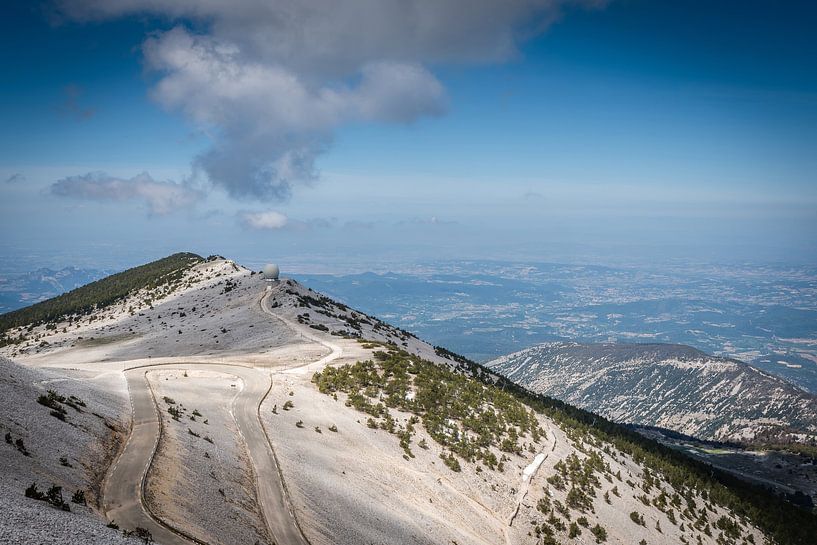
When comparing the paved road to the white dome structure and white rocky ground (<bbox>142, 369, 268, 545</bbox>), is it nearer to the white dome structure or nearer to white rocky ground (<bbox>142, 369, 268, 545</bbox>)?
white rocky ground (<bbox>142, 369, 268, 545</bbox>)

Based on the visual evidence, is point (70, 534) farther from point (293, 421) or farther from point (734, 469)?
point (734, 469)

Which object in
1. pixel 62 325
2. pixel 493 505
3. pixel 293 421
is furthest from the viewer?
pixel 62 325

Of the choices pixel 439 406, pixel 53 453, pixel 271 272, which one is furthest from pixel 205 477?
pixel 271 272

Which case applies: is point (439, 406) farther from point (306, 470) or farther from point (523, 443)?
point (306, 470)

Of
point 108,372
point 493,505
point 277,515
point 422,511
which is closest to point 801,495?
point 493,505

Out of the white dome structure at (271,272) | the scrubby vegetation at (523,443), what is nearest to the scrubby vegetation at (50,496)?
the scrubby vegetation at (523,443)

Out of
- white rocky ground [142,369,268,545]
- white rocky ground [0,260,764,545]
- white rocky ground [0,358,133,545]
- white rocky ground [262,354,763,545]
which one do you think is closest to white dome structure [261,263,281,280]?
white rocky ground [0,260,764,545]

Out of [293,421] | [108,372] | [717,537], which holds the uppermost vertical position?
[108,372]
